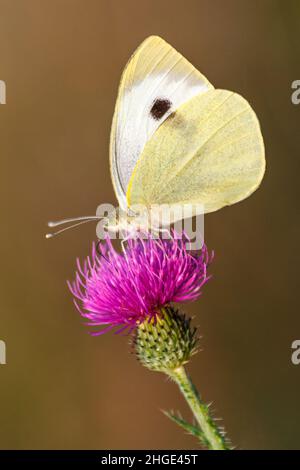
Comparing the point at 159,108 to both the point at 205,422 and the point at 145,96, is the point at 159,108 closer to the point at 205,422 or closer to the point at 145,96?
the point at 145,96

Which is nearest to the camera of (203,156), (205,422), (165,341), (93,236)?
(205,422)

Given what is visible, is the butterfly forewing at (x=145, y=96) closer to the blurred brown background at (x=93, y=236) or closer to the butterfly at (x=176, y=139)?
the butterfly at (x=176, y=139)

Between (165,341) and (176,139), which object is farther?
(176,139)

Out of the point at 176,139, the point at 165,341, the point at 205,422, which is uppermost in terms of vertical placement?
the point at 176,139

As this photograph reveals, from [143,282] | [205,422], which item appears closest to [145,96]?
[143,282]

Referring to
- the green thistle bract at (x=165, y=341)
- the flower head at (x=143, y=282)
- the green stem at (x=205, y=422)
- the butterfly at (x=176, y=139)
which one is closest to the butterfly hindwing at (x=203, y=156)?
the butterfly at (x=176, y=139)

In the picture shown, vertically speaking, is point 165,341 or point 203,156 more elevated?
point 203,156

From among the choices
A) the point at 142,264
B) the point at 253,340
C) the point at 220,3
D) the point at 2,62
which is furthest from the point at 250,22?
the point at 142,264
